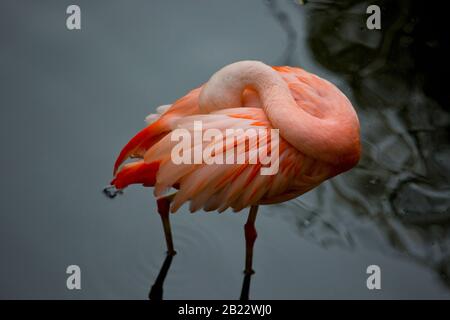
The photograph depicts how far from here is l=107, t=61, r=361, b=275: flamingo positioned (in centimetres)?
246

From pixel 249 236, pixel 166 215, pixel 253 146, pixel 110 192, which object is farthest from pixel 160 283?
pixel 253 146

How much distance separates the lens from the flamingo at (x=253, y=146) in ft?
8.08

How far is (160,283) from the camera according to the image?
283 centimetres

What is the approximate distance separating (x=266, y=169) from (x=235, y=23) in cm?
176

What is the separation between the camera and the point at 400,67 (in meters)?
3.87

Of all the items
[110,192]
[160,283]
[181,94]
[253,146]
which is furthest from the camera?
[181,94]

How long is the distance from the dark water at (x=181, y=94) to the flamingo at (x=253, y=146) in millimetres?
A: 433

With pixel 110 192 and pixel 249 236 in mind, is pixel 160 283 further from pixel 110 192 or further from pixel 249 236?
pixel 110 192

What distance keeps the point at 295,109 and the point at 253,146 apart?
0.69 ft

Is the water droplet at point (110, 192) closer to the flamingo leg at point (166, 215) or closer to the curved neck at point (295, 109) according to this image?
the flamingo leg at point (166, 215)

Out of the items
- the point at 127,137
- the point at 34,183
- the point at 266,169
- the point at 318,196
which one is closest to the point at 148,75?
the point at 127,137

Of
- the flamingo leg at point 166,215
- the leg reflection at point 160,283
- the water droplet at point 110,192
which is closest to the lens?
the leg reflection at point 160,283

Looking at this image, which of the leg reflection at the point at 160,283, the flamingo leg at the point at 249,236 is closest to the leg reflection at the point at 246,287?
the flamingo leg at the point at 249,236

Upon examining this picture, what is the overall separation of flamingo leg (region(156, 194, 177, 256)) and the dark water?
55 millimetres
